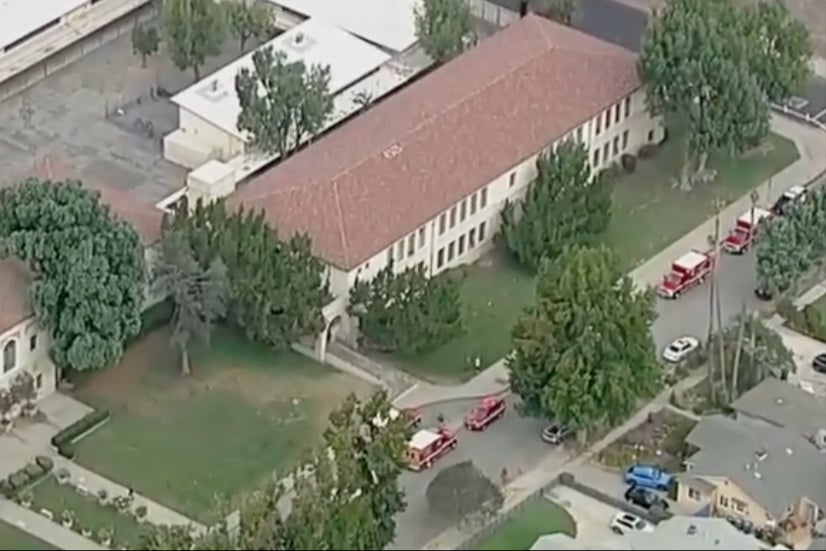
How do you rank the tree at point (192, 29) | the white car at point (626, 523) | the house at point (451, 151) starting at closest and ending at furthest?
the white car at point (626, 523) < the house at point (451, 151) < the tree at point (192, 29)

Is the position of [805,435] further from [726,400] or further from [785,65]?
[785,65]

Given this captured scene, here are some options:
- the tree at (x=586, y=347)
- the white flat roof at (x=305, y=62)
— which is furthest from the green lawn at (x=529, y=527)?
the white flat roof at (x=305, y=62)

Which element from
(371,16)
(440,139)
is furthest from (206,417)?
(371,16)

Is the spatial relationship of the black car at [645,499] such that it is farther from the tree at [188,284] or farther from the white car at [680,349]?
the tree at [188,284]

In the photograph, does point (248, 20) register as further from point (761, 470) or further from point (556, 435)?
point (761, 470)

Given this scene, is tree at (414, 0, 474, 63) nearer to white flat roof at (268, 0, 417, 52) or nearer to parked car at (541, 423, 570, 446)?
white flat roof at (268, 0, 417, 52)

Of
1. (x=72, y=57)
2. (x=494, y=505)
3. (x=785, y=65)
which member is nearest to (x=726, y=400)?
(x=494, y=505)
